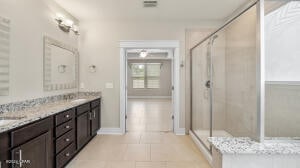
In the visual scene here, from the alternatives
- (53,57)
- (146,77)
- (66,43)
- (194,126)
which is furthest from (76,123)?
(146,77)

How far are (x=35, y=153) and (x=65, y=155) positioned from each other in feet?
2.70

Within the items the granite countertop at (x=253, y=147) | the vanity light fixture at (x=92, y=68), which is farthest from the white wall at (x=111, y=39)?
the granite countertop at (x=253, y=147)

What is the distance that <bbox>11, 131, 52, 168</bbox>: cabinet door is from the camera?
173 centimetres

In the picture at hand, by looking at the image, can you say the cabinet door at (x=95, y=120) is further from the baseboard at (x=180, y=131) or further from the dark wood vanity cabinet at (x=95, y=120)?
the baseboard at (x=180, y=131)

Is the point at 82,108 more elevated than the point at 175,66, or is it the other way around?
the point at 175,66

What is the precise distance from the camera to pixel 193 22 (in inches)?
178

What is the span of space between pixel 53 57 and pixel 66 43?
25.3 inches

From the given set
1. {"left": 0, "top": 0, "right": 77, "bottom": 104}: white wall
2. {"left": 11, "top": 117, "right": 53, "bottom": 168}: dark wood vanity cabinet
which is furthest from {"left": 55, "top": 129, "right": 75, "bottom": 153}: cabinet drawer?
{"left": 0, "top": 0, "right": 77, "bottom": 104}: white wall

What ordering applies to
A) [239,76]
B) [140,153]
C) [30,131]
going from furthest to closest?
[239,76], [140,153], [30,131]

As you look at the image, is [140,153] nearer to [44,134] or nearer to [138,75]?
[44,134]

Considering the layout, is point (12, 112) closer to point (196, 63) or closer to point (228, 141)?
point (228, 141)

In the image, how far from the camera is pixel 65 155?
276 centimetres

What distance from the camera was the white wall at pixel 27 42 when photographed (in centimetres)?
240

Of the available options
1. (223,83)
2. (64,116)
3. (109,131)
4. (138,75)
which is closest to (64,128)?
(64,116)
